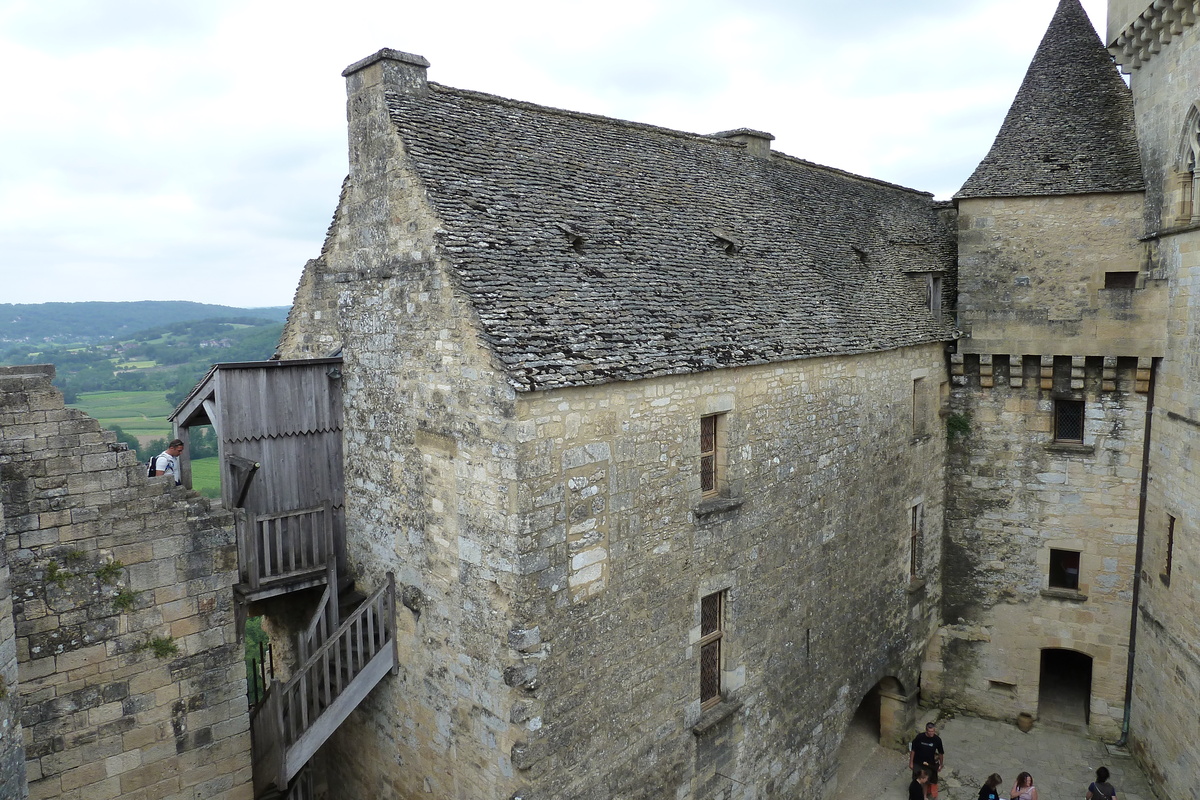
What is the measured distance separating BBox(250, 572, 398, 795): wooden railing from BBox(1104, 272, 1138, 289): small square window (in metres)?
11.7

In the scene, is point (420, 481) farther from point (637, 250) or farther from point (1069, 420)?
point (1069, 420)

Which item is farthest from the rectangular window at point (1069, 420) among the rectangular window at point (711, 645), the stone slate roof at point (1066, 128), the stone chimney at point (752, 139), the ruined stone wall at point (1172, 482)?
the rectangular window at point (711, 645)

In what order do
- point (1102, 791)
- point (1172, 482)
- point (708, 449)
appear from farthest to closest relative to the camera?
1. point (1172, 482)
2. point (1102, 791)
3. point (708, 449)

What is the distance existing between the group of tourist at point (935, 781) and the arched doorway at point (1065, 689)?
6.89 ft

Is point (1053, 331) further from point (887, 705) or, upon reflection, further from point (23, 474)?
point (23, 474)

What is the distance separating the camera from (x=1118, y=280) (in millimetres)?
13312

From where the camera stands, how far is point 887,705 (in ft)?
47.2

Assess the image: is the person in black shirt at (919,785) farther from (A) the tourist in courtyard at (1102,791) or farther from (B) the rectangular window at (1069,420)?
(B) the rectangular window at (1069,420)

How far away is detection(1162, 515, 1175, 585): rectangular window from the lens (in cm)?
1221

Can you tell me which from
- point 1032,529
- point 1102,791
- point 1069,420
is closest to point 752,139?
point 1069,420

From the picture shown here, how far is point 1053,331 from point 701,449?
7.61 m

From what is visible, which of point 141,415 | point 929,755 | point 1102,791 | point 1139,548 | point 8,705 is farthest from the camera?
point 141,415

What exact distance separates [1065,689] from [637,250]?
1199cm

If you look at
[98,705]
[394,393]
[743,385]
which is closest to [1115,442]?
[743,385]
